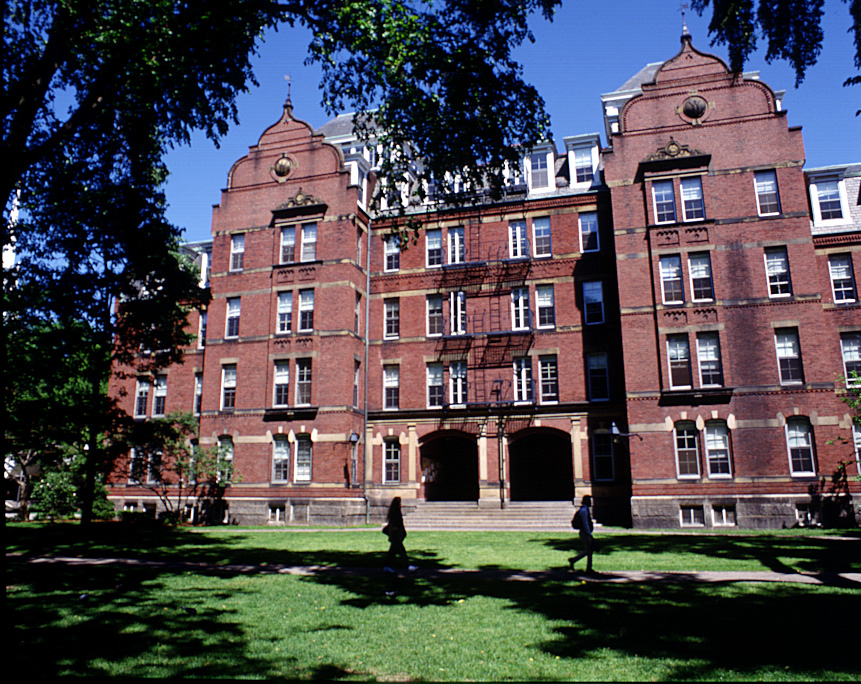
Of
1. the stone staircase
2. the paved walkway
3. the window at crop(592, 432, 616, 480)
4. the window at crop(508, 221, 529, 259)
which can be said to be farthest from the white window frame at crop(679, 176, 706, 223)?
the paved walkway

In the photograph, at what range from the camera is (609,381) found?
29.6 metres

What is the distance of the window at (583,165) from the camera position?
32406 millimetres

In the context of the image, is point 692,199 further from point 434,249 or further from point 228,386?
point 228,386

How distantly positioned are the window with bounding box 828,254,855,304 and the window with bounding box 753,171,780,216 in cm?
449

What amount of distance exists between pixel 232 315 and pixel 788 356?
2675 centimetres

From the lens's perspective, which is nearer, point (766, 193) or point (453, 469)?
point (766, 193)

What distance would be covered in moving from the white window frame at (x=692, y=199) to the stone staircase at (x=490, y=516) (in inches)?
552

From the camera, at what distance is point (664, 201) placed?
2823 cm

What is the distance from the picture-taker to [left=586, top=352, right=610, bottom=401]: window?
2972 centimetres

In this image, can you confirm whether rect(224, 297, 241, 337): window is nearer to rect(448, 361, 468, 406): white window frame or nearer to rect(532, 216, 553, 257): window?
rect(448, 361, 468, 406): white window frame

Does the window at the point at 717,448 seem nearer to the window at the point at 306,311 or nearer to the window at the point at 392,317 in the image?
the window at the point at 392,317

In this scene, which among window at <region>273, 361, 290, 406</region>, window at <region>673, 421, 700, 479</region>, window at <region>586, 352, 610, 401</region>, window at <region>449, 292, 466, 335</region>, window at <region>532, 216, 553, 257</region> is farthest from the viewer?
window at <region>449, 292, 466, 335</region>

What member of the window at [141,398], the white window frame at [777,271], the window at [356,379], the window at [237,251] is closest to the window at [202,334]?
the window at [237,251]

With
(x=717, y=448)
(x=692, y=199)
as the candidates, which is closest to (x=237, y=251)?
(x=692, y=199)
